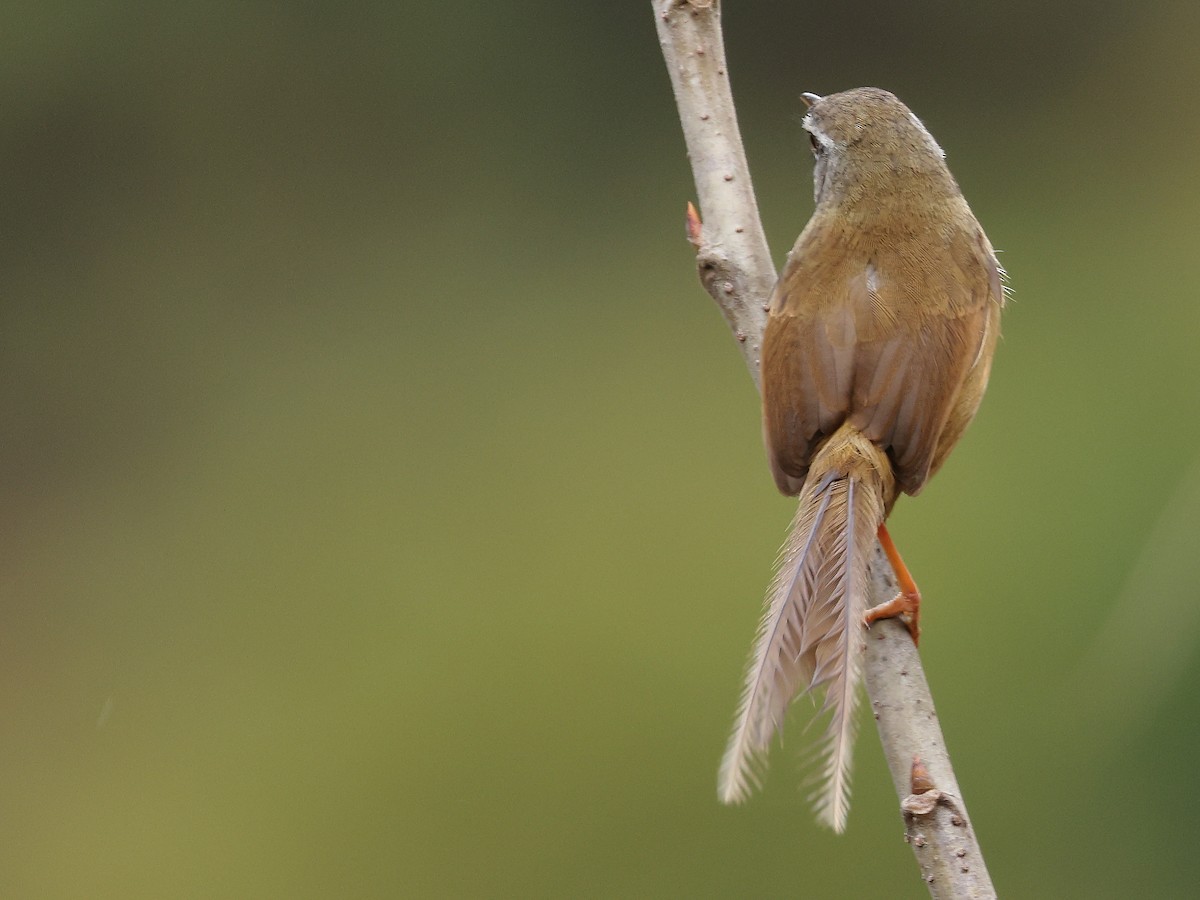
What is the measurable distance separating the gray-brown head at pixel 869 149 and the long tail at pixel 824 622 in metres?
0.42

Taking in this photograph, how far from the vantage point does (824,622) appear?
1.48 m

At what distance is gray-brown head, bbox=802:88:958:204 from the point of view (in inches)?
75.1

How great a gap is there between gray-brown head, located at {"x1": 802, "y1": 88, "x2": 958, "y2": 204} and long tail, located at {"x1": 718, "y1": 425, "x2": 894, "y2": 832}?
0.42m

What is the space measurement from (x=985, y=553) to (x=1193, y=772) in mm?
669

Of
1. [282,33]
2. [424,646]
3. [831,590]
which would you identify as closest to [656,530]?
[424,646]

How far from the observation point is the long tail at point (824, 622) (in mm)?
1287

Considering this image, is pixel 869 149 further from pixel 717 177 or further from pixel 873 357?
pixel 873 357

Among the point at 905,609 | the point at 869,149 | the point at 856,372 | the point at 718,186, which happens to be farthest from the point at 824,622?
the point at 869,149

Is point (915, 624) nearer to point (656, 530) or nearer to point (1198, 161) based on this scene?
point (656, 530)

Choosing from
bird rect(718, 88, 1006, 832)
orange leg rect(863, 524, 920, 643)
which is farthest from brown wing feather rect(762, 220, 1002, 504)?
orange leg rect(863, 524, 920, 643)

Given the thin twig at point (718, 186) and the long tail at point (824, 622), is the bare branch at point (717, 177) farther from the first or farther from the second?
the long tail at point (824, 622)

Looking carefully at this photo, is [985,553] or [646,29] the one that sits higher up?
[646,29]

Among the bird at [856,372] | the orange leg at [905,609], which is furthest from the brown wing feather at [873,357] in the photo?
the orange leg at [905,609]

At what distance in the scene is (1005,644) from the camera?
10.5 feet
